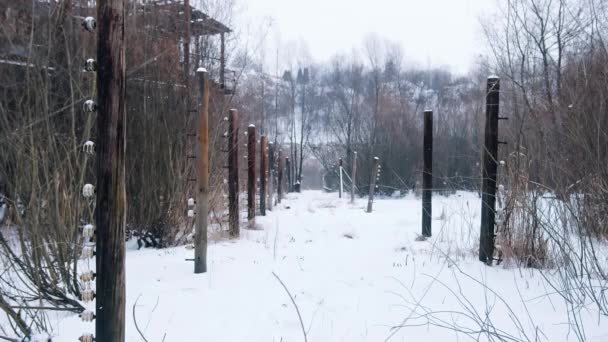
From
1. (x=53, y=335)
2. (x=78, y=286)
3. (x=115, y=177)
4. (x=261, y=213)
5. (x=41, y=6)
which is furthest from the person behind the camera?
(x=261, y=213)

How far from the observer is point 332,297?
3.91 meters

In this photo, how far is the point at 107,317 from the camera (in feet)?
6.72

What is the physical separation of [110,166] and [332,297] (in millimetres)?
2547

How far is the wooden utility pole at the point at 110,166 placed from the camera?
2.01 m

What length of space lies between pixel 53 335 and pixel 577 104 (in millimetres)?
5235

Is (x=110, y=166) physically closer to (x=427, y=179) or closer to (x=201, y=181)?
(x=201, y=181)

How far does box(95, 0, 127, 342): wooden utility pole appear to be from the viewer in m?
2.01

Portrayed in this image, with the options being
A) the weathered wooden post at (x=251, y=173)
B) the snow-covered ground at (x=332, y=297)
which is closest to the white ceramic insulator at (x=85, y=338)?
the snow-covered ground at (x=332, y=297)

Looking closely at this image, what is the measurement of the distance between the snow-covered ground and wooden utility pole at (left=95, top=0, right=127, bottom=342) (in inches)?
9.0

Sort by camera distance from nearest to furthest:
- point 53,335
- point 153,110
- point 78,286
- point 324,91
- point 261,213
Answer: point 53,335 → point 78,286 → point 153,110 → point 261,213 → point 324,91

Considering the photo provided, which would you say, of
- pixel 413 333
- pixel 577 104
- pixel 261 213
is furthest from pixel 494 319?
pixel 261 213

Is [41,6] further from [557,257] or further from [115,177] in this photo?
[557,257]

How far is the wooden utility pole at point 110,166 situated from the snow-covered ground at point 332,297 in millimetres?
229

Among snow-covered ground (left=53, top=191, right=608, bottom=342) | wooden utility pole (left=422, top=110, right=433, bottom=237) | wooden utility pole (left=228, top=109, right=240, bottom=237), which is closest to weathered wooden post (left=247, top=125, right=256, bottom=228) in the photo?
wooden utility pole (left=228, top=109, right=240, bottom=237)
